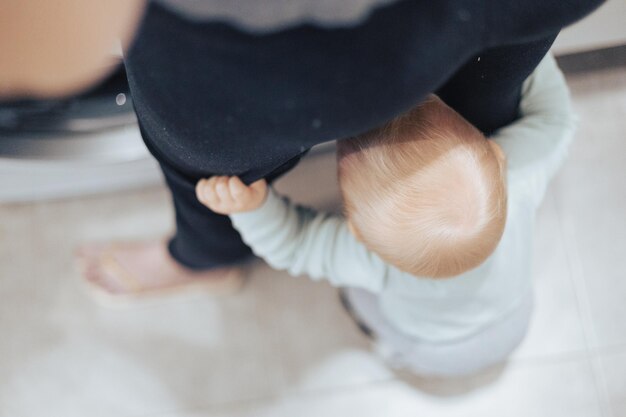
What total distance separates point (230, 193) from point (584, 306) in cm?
67

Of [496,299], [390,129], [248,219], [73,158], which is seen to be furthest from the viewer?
[73,158]

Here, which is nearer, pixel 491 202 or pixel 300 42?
pixel 300 42

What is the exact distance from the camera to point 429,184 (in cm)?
59

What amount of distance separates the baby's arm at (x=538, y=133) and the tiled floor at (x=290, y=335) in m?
0.31

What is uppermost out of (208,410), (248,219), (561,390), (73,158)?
(248,219)

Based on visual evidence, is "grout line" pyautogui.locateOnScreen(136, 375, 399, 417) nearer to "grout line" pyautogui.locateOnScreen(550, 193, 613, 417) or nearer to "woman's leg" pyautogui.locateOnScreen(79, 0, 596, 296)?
"grout line" pyautogui.locateOnScreen(550, 193, 613, 417)

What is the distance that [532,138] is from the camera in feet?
2.46

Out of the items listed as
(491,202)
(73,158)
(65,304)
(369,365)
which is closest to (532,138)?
(491,202)

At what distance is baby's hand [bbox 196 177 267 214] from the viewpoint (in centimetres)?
60

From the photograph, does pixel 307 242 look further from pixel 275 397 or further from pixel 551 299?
pixel 551 299

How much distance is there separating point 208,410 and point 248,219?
0.44 metres

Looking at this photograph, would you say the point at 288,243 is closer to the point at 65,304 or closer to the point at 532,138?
the point at 532,138

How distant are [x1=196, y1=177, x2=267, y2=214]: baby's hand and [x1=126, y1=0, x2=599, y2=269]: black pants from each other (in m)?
0.13

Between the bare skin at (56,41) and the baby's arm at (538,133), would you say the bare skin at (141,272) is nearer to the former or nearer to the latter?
the baby's arm at (538,133)
